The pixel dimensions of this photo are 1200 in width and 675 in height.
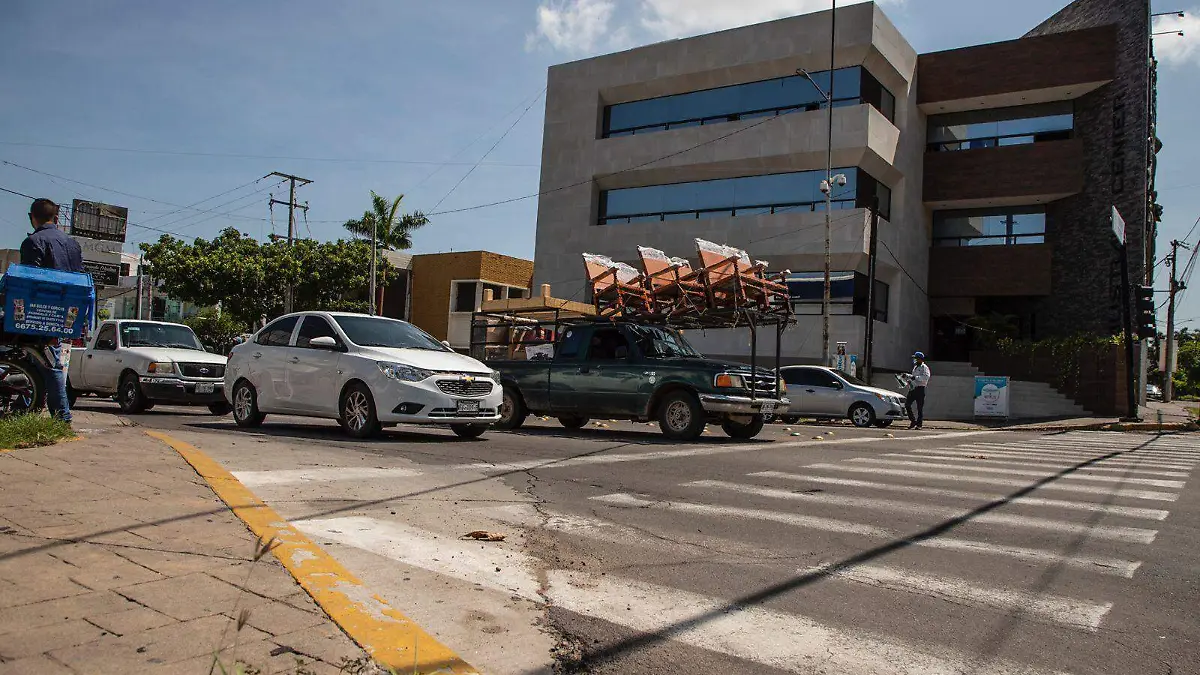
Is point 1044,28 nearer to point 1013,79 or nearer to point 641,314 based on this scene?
point 1013,79

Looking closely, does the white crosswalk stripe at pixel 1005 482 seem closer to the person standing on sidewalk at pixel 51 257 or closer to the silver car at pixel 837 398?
the person standing on sidewalk at pixel 51 257

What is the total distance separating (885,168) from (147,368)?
25.5m

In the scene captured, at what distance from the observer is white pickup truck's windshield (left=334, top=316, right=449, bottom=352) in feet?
36.0

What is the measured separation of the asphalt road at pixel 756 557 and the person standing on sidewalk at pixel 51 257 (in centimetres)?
141

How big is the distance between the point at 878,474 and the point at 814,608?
517 centimetres

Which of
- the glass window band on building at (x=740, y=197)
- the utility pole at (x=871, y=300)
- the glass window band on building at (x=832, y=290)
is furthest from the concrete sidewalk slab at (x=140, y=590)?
the glass window band on building at (x=740, y=197)

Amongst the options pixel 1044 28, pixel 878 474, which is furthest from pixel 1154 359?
pixel 878 474

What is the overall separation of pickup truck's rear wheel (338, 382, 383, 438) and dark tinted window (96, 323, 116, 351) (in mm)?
6742

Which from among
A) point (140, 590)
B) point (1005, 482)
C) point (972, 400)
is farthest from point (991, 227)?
point (140, 590)

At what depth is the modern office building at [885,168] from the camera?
1203 inches

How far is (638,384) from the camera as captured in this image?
42.2 ft

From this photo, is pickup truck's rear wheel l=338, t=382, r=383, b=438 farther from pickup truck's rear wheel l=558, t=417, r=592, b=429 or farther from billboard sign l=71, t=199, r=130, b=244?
billboard sign l=71, t=199, r=130, b=244

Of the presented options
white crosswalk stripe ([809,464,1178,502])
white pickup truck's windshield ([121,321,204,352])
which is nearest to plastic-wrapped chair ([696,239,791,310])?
white crosswalk stripe ([809,464,1178,502])

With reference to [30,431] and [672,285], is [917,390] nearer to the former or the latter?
[672,285]
